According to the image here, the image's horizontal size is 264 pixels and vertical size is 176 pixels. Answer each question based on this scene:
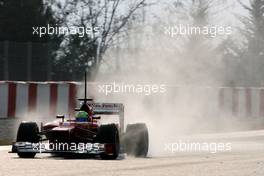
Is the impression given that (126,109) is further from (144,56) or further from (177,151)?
(144,56)

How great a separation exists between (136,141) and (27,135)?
2.37 m

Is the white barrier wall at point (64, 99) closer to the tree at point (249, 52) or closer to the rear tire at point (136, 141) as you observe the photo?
the rear tire at point (136, 141)

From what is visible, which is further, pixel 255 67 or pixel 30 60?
pixel 255 67

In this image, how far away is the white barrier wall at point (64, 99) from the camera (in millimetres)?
21328

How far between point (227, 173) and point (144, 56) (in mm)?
20959

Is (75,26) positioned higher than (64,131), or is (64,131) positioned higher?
(75,26)

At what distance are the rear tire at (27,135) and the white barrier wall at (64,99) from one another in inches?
250

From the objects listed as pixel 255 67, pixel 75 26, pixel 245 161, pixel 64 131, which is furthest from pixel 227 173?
pixel 255 67

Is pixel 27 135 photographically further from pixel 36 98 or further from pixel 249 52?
pixel 249 52

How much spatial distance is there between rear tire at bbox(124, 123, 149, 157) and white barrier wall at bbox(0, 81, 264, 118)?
20.2 feet

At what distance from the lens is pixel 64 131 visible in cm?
1461

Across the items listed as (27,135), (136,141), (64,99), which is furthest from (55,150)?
(64,99)

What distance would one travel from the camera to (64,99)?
22672 mm

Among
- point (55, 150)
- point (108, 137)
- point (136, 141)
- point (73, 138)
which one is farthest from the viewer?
point (136, 141)
